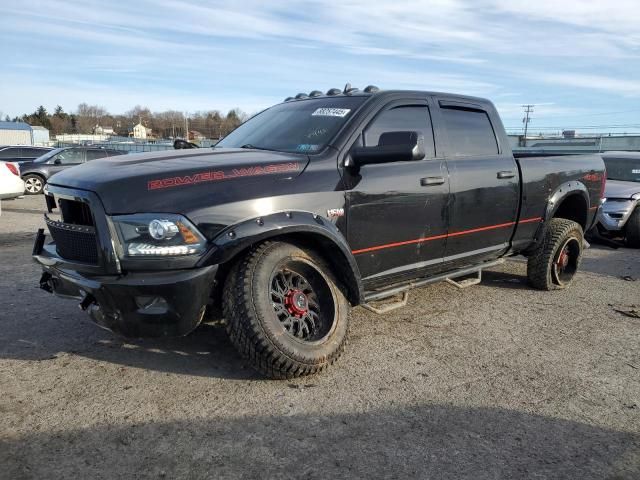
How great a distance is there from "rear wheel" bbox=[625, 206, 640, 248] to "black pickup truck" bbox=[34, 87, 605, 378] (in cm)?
484

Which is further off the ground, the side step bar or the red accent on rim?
the red accent on rim

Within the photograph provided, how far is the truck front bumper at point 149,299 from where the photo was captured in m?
3.02

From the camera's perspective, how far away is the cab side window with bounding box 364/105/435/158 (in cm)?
374

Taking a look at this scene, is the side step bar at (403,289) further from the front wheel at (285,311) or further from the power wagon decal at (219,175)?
the power wagon decal at (219,175)

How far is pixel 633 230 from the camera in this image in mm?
8789

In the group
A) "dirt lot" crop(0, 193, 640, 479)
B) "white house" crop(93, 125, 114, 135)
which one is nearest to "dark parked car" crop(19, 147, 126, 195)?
"dirt lot" crop(0, 193, 640, 479)

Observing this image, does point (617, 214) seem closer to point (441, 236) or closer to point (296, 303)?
point (441, 236)

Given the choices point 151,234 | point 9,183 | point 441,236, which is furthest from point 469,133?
point 9,183

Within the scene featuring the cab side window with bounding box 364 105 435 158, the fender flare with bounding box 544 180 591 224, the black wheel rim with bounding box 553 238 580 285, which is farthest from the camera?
the black wheel rim with bounding box 553 238 580 285

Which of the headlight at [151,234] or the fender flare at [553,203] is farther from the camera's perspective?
the fender flare at [553,203]

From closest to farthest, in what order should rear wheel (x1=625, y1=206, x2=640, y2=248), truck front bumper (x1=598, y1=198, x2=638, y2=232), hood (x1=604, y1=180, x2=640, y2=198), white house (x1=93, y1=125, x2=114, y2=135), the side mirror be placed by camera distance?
the side mirror, rear wheel (x1=625, y1=206, x2=640, y2=248), truck front bumper (x1=598, y1=198, x2=638, y2=232), hood (x1=604, y1=180, x2=640, y2=198), white house (x1=93, y1=125, x2=114, y2=135)

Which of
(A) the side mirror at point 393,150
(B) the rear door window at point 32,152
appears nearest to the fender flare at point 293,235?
(A) the side mirror at point 393,150

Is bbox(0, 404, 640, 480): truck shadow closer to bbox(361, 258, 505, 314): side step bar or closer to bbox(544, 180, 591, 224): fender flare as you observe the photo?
bbox(361, 258, 505, 314): side step bar

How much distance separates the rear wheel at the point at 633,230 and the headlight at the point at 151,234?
8204 millimetres
